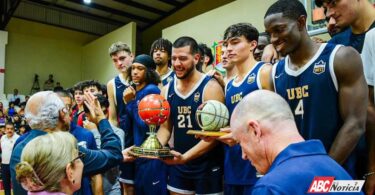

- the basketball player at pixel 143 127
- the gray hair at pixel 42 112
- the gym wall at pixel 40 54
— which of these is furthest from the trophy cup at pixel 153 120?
the gym wall at pixel 40 54

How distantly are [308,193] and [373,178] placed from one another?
114 centimetres

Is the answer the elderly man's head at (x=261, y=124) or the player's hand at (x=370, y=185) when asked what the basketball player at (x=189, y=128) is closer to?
the player's hand at (x=370, y=185)

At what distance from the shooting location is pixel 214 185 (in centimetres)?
318

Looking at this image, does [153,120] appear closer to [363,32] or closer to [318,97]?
[318,97]

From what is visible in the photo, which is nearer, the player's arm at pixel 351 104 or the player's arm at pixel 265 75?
the player's arm at pixel 351 104

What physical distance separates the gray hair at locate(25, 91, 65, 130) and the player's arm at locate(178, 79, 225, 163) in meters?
1.17

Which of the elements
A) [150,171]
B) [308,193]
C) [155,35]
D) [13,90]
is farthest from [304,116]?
[13,90]

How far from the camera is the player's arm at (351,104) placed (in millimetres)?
2012

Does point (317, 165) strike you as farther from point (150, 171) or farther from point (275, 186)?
point (150, 171)

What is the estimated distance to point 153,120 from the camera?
3164 millimetres

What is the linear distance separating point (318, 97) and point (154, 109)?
4.74ft

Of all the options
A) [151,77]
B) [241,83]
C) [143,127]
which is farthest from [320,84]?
[151,77]

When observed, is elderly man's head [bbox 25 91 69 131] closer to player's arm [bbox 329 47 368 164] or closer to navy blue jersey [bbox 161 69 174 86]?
player's arm [bbox 329 47 368 164]

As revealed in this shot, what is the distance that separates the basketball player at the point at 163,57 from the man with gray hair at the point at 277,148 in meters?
3.14
